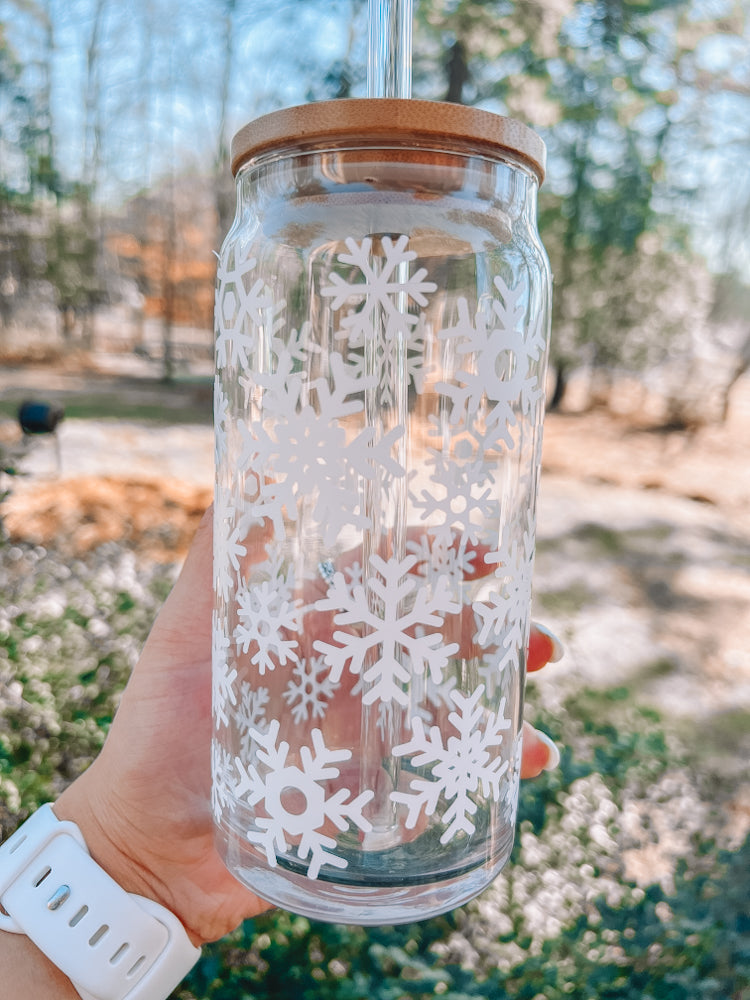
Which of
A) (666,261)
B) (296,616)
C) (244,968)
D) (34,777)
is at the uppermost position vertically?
(666,261)

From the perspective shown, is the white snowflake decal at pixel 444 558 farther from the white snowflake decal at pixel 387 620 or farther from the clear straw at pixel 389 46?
the clear straw at pixel 389 46

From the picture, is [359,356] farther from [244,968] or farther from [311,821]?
[244,968]

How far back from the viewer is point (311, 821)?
589mm

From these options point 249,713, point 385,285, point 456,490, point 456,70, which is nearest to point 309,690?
point 249,713

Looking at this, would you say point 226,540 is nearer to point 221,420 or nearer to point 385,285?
point 221,420

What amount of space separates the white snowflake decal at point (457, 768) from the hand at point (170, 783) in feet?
1.01

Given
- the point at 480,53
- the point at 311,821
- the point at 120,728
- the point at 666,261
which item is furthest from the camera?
the point at 666,261

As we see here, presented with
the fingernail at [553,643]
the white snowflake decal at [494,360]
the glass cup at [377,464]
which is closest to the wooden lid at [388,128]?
the glass cup at [377,464]

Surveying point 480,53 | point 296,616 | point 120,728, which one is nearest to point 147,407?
point 480,53

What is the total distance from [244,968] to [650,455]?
2914mm

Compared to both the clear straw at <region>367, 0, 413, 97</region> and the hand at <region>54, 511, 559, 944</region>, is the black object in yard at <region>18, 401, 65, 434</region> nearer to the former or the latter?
the hand at <region>54, 511, 559, 944</region>

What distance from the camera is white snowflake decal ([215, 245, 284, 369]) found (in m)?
0.61

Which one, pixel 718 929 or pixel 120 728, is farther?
pixel 718 929

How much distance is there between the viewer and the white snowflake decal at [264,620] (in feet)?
2.02
